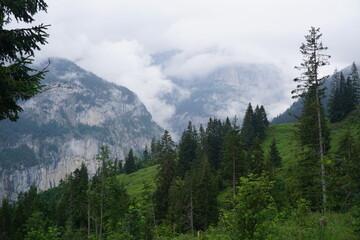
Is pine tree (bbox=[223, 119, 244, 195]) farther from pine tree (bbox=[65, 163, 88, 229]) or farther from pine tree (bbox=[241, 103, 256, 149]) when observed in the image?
pine tree (bbox=[241, 103, 256, 149])

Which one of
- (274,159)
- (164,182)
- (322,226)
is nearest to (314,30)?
(322,226)

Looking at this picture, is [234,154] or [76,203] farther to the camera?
[76,203]

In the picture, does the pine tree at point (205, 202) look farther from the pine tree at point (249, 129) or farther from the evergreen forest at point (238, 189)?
the pine tree at point (249, 129)

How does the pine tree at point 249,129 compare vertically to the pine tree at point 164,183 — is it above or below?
above

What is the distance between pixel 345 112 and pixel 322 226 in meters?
94.4

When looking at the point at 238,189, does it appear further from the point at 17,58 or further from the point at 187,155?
the point at 187,155

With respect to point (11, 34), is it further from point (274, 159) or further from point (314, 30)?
point (274, 159)

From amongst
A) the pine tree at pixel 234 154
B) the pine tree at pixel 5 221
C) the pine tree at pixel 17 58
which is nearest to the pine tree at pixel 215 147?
the pine tree at pixel 234 154

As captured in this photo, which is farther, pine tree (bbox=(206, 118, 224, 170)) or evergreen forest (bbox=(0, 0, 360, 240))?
pine tree (bbox=(206, 118, 224, 170))

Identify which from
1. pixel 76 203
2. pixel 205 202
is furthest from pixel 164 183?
pixel 76 203

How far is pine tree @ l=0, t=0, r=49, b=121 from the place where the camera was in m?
7.59

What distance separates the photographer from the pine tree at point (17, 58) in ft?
24.9

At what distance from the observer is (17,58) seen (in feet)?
24.9

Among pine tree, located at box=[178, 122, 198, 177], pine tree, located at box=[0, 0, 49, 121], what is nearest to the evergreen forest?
pine tree, located at box=[0, 0, 49, 121]
